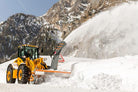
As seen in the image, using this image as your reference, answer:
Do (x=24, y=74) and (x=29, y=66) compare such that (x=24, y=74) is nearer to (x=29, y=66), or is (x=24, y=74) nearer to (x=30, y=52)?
(x=29, y=66)

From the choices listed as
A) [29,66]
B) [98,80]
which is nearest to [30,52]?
[29,66]

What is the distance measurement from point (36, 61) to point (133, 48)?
15.3 metres

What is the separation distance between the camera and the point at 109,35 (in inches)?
909

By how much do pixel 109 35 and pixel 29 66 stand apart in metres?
17.2

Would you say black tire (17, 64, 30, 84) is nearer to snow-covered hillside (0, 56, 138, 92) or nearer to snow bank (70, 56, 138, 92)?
snow-covered hillside (0, 56, 138, 92)

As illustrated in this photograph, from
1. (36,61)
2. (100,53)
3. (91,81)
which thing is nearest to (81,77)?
(91,81)

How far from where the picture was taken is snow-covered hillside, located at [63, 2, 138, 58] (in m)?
19.0

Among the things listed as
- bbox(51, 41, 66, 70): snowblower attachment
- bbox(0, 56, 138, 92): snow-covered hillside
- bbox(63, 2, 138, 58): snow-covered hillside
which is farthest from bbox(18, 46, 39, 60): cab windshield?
bbox(63, 2, 138, 58): snow-covered hillside

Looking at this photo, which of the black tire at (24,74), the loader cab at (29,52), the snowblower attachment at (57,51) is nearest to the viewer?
the black tire at (24,74)

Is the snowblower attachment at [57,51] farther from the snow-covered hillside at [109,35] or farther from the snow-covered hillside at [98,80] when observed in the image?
the snow-covered hillside at [109,35]

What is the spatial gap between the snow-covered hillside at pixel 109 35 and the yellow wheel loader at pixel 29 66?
8390 mm

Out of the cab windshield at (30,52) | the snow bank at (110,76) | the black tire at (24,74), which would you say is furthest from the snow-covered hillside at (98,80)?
the cab windshield at (30,52)

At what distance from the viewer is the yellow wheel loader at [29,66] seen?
297 inches

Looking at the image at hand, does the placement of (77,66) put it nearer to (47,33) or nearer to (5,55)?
(47,33)
